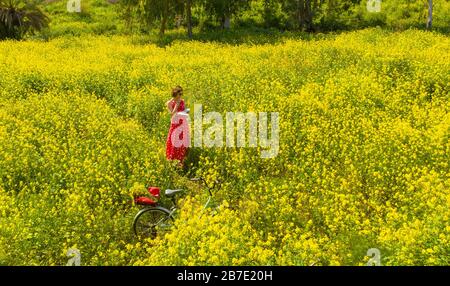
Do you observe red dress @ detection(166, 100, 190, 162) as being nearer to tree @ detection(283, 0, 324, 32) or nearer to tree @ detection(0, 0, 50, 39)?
tree @ detection(0, 0, 50, 39)

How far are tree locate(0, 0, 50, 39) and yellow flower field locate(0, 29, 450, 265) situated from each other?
11269 mm

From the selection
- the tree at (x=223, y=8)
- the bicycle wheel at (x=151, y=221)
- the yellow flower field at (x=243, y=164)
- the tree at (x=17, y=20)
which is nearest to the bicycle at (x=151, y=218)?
the bicycle wheel at (x=151, y=221)

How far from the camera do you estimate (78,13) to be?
31.9 meters

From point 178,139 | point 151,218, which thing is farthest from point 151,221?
point 178,139

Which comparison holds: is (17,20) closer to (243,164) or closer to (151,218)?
(243,164)

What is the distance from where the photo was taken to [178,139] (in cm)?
905

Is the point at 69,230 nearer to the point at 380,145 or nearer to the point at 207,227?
the point at 207,227

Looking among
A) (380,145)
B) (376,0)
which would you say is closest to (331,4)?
(376,0)

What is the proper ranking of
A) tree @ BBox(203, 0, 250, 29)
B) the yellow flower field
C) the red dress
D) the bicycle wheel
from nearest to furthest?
the yellow flower field < the bicycle wheel < the red dress < tree @ BBox(203, 0, 250, 29)

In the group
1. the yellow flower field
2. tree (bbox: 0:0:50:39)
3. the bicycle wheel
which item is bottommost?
the bicycle wheel

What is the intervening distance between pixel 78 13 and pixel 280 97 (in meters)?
25.2

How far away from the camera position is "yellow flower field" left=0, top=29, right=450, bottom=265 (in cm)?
566

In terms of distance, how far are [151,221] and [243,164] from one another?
8.28 feet

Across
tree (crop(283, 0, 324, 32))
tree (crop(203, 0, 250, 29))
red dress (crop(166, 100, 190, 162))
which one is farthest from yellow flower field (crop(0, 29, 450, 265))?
tree (crop(283, 0, 324, 32))
